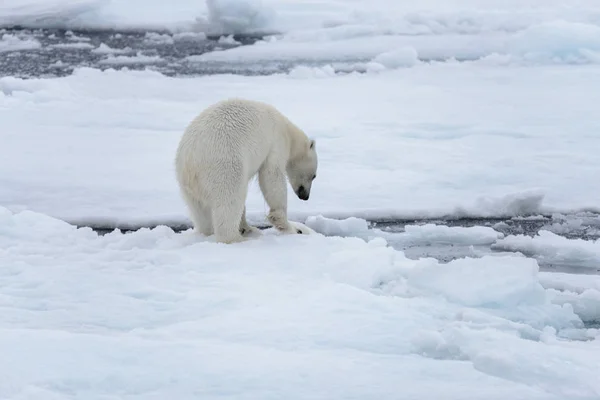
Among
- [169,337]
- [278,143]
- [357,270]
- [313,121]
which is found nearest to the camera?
[169,337]

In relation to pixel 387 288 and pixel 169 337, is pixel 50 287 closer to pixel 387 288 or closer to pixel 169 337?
pixel 169 337

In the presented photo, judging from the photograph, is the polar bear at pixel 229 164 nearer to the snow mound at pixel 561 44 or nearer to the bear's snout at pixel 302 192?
the bear's snout at pixel 302 192

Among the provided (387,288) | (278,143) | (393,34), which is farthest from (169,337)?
(393,34)

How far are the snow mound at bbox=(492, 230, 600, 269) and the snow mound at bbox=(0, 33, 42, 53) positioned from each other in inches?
447

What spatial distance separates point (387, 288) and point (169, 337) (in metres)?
1.00

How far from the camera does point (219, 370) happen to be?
2615mm

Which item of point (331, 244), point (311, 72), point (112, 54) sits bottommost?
point (331, 244)

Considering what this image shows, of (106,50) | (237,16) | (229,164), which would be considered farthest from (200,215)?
(237,16)

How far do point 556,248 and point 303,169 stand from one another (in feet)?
4.86

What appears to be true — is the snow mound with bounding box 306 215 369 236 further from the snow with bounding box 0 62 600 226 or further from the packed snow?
the snow with bounding box 0 62 600 226

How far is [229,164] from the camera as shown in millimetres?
4117

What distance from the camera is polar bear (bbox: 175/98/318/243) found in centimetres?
411

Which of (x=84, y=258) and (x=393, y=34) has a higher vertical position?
(x=393, y=34)

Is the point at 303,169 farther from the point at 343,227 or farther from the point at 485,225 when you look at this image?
the point at 485,225
